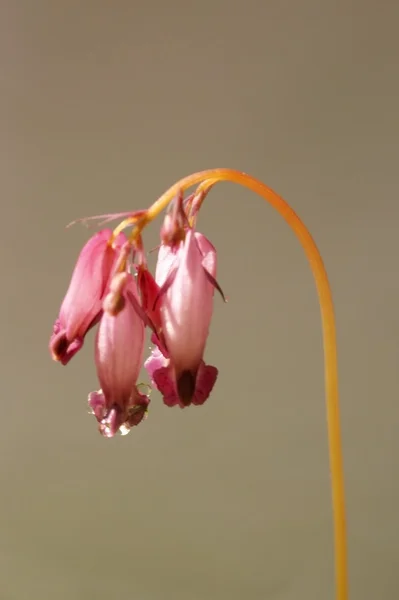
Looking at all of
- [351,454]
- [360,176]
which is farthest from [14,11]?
[351,454]

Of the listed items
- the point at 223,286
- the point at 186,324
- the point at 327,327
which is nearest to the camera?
the point at 186,324

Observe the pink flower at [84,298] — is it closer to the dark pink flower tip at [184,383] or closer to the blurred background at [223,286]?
the dark pink flower tip at [184,383]

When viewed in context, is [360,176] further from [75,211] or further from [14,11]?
[14,11]

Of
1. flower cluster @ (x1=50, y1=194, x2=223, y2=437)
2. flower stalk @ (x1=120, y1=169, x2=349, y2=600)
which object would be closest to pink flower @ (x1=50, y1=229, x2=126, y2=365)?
flower cluster @ (x1=50, y1=194, x2=223, y2=437)

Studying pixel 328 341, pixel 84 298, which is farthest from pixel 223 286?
pixel 84 298

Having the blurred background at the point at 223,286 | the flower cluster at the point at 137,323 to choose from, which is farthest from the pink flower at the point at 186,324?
the blurred background at the point at 223,286

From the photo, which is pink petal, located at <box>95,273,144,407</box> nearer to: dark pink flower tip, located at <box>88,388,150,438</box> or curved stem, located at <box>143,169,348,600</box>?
dark pink flower tip, located at <box>88,388,150,438</box>

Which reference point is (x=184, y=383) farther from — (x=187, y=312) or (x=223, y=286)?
(x=223, y=286)
